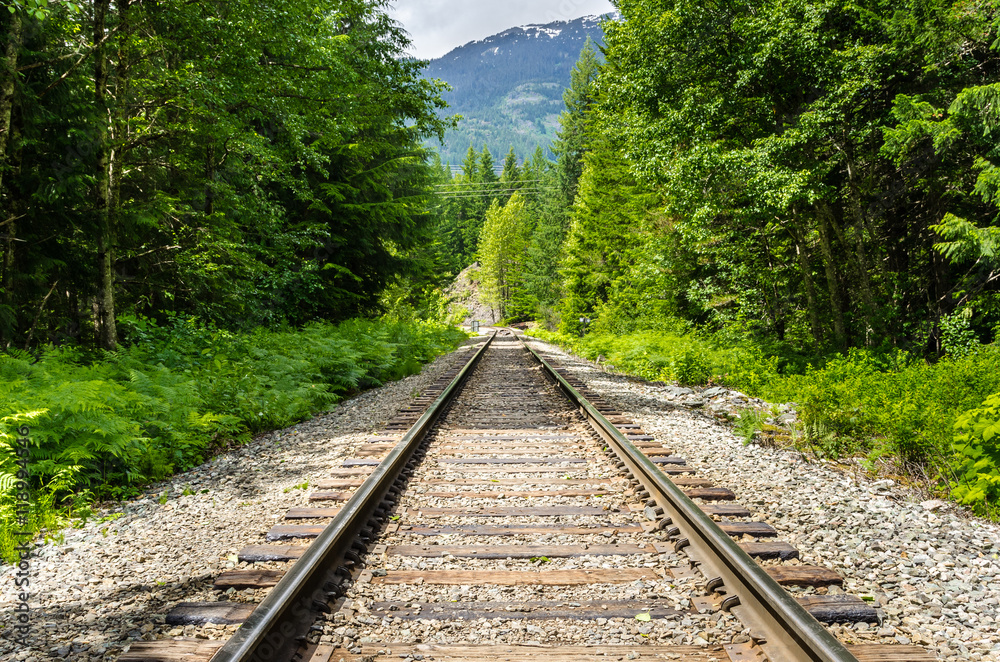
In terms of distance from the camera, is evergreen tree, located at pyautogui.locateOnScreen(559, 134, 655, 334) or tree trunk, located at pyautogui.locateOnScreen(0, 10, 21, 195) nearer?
tree trunk, located at pyautogui.locateOnScreen(0, 10, 21, 195)

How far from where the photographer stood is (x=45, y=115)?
6586 mm

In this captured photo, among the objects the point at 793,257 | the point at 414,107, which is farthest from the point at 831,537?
the point at 414,107

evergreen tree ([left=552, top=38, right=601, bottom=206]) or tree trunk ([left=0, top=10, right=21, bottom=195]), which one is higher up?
evergreen tree ([left=552, top=38, right=601, bottom=206])

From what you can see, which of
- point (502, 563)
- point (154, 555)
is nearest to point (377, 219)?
point (154, 555)

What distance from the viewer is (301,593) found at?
2.59m

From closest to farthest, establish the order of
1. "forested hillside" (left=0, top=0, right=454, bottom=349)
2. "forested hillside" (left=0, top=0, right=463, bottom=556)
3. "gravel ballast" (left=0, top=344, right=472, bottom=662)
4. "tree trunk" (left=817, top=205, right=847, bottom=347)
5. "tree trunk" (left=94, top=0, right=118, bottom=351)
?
"gravel ballast" (left=0, top=344, right=472, bottom=662) < "forested hillside" (left=0, top=0, right=463, bottom=556) < "forested hillside" (left=0, top=0, right=454, bottom=349) < "tree trunk" (left=94, top=0, right=118, bottom=351) < "tree trunk" (left=817, top=205, right=847, bottom=347)

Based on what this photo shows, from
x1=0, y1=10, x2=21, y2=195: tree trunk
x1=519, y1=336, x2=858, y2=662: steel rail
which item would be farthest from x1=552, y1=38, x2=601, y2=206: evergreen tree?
x1=519, y1=336, x2=858, y2=662: steel rail

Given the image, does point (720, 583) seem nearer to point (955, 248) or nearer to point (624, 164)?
point (955, 248)

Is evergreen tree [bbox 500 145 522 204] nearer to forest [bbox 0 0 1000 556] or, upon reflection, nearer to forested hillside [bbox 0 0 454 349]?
forest [bbox 0 0 1000 556]

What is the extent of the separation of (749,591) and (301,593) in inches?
87.9

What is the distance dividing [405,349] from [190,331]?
6.56m

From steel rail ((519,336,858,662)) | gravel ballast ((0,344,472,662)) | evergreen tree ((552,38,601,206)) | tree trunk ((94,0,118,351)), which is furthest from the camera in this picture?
evergreen tree ((552,38,601,206))

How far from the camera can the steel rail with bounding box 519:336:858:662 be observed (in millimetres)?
2070

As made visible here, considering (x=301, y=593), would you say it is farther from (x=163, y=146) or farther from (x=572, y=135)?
(x=572, y=135)
